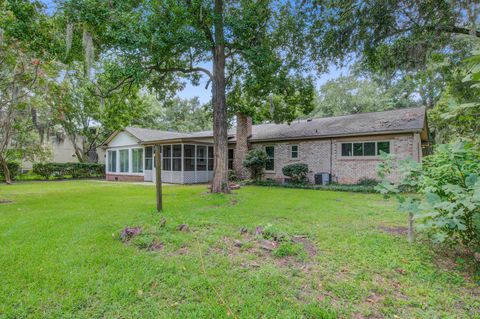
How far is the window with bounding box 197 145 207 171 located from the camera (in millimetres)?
15898

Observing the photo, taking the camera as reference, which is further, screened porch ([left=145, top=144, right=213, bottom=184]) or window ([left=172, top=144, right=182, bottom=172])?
window ([left=172, top=144, right=182, bottom=172])

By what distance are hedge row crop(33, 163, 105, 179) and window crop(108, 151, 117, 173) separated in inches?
127

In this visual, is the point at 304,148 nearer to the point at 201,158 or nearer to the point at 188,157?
the point at 201,158

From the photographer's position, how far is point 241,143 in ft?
53.1

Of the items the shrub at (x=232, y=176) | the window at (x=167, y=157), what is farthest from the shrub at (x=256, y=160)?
the window at (x=167, y=157)

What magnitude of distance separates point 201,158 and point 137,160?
510cm

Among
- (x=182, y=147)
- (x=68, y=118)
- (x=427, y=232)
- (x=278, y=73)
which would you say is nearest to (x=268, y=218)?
(x=427, y=232)

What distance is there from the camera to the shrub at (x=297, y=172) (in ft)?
44.6

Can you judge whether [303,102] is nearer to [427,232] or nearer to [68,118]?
[427,232]

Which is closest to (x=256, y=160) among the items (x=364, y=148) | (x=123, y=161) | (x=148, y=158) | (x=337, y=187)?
(x=337, y=187)

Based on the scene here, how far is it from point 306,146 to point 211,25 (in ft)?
26.1

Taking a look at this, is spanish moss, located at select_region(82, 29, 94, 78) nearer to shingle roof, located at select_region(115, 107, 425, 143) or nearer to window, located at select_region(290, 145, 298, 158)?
shingle roof, located at select_region(115, 107, 425, 143)

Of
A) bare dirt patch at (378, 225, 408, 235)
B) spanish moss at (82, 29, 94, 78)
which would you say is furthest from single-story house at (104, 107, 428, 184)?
spanish moss at (82, 29, 94, 78)

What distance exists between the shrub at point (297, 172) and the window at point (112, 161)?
1301 cm
